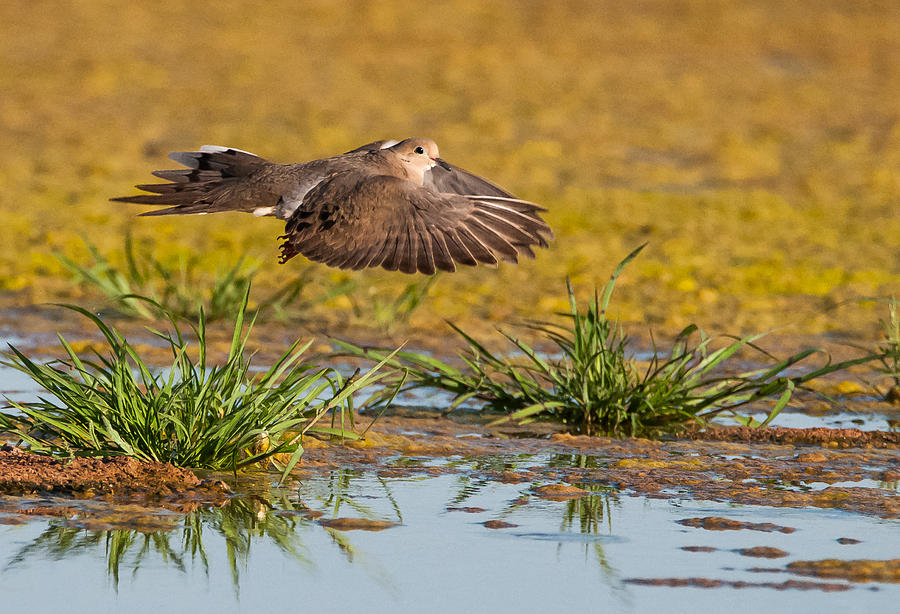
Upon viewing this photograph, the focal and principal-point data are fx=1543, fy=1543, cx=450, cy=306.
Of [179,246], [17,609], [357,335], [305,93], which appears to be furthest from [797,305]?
[305,93]

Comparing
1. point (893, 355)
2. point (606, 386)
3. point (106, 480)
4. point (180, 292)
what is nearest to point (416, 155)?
point (606, 386)

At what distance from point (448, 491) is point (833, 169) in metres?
11.4

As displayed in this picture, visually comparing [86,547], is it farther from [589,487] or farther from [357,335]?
[357,335]

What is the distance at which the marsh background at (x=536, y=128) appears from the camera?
11062mm

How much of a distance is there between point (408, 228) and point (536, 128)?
37.9 ft

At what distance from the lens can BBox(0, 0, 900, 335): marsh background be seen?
11062 millimetres

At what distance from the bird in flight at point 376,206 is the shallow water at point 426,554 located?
846mm

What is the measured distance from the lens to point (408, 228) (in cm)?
568

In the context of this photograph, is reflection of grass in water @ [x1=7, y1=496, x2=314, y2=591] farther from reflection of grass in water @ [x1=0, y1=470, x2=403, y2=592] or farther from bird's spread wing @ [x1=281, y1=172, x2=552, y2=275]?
bird's spread wing @ [x1=281, y1=172, x2=552, y2=275]

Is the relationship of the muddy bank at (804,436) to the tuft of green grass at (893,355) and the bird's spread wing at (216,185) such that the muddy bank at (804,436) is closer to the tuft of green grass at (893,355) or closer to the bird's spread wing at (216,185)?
the tuft of green grass at (893,355)

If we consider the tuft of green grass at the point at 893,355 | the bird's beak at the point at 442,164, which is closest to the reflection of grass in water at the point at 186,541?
the bird's beak at the point at 442,164

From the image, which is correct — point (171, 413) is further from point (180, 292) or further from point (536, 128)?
point (536, 128)

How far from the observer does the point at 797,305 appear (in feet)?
34.1

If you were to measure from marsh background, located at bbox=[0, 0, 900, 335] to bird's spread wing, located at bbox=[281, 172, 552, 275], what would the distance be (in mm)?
3709
